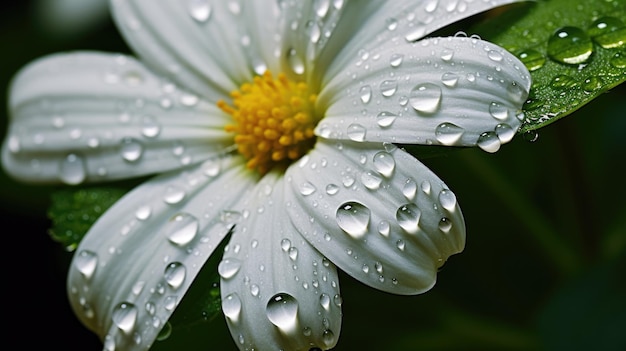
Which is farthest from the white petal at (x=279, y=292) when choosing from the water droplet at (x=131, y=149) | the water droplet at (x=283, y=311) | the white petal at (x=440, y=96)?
the water droplet at (x=131, y=149)

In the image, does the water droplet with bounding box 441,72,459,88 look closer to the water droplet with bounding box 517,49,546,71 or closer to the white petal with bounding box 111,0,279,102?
the water droplet with bounding box 517,49,546,71

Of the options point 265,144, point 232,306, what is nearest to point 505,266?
point 265,144

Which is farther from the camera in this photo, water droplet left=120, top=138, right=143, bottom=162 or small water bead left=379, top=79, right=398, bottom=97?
water droplet left=120, top=138, right=143, bottom=162

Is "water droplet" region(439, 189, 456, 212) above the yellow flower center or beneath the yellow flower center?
above

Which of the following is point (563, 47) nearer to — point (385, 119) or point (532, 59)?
point (532, 59)

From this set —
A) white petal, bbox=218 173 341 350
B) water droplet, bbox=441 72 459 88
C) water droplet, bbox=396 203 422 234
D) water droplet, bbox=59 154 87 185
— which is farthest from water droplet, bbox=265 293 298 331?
water droplet, bbox=59 154 87 185

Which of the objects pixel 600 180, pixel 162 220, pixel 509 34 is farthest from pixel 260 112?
pixel 600 180

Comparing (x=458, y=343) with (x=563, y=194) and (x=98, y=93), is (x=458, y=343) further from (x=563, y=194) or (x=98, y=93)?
(x=98, y=93)

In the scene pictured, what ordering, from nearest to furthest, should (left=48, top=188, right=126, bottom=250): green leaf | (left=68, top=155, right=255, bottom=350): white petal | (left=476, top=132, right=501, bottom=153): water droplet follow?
1. (left=476, top=132, right=501, bottom=153): water droplet
2. (left=68, top=155, right=255, bottom=350): white petal
3. (left=48, top=188, right=126, bottom=250): green leaf
